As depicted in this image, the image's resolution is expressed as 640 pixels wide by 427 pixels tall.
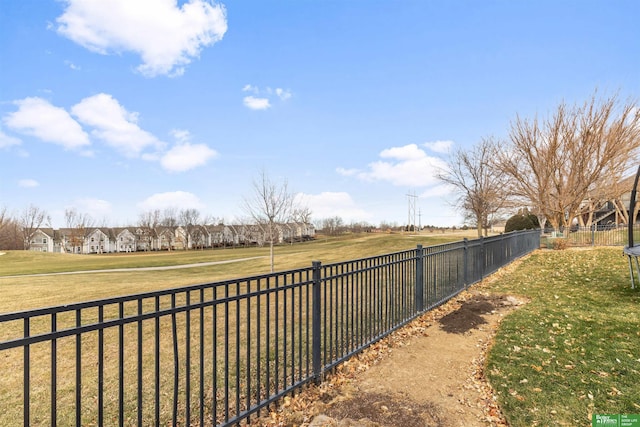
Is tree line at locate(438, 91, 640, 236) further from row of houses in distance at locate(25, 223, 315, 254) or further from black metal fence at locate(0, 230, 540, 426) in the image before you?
row of houses in distance at locate(25, 223, 315, 254)

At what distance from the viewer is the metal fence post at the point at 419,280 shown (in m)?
Answer: 5.84

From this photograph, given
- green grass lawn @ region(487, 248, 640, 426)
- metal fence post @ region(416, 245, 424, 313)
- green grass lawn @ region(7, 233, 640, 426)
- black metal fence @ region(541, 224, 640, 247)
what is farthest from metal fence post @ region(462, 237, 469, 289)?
black metal fence @ region(541, 224, 640, 247)

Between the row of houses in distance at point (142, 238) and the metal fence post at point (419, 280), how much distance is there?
191 feet

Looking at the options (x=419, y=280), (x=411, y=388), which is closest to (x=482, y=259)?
(x=419, y=280)

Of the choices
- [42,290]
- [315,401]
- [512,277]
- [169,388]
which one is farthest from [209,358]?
[42,290]

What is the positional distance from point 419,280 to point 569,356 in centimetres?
234

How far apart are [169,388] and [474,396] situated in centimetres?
349

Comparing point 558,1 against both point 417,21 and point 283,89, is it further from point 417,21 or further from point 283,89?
point 283,89

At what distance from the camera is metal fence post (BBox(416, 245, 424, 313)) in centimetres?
584

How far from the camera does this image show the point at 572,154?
70.6 ft

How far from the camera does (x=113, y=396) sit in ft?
12.2

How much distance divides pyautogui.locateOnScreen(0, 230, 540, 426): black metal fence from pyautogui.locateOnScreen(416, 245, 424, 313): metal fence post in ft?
0.06

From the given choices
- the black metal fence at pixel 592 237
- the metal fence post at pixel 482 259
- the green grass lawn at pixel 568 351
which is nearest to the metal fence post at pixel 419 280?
the green grass lawn at pixel 568 351

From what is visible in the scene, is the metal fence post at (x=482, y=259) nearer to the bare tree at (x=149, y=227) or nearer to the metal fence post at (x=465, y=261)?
→ the metal fence post at (x=465, y=261)
